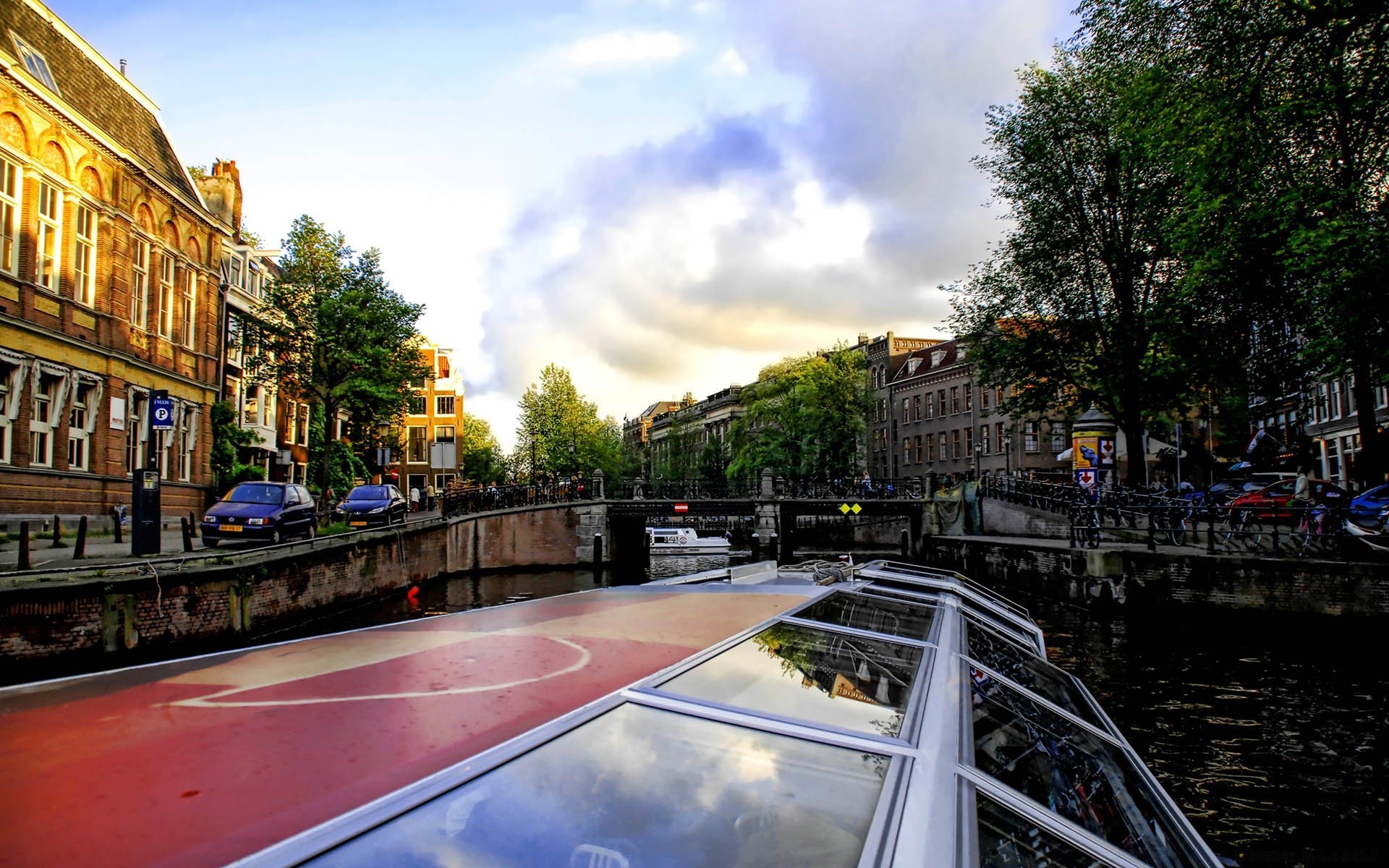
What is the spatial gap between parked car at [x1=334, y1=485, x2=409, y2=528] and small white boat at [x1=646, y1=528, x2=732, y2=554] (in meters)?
16.5

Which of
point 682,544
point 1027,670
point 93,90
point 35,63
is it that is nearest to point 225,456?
point 93,90

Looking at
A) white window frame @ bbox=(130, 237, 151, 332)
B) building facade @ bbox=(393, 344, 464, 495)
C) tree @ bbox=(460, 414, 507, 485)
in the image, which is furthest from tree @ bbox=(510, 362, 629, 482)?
white window frame @ bbox=(130, 237, 151, 332)

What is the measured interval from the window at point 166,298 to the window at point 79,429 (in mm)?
3884

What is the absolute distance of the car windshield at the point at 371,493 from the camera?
25.8 metres

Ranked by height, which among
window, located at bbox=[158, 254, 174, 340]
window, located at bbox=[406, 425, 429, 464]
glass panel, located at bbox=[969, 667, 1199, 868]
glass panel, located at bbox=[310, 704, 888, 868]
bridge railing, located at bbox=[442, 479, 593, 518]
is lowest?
glass panel, located at bbox=[969, 667, 1199, 868]

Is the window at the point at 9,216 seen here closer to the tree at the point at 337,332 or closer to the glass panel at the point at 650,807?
the tree at the point at 337,332

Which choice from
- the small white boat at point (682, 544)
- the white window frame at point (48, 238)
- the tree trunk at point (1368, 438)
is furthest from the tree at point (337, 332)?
the tree trunk at point (1368, 438)

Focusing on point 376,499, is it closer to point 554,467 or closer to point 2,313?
point 2,313

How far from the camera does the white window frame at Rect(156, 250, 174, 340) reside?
2412cm

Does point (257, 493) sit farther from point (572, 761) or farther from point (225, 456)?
point (572, 761)

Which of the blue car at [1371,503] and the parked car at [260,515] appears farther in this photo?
the parked car at [260,515]

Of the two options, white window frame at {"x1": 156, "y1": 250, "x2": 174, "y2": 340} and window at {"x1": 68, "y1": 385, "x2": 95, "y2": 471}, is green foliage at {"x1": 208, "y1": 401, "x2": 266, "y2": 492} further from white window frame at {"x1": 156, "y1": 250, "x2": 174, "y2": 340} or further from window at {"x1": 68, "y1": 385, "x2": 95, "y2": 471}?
window at {"x1": 68, "y1": 385, "x2": 95, "y2": 471}

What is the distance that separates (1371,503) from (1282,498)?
212 inches

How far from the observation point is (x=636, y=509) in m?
36.1
